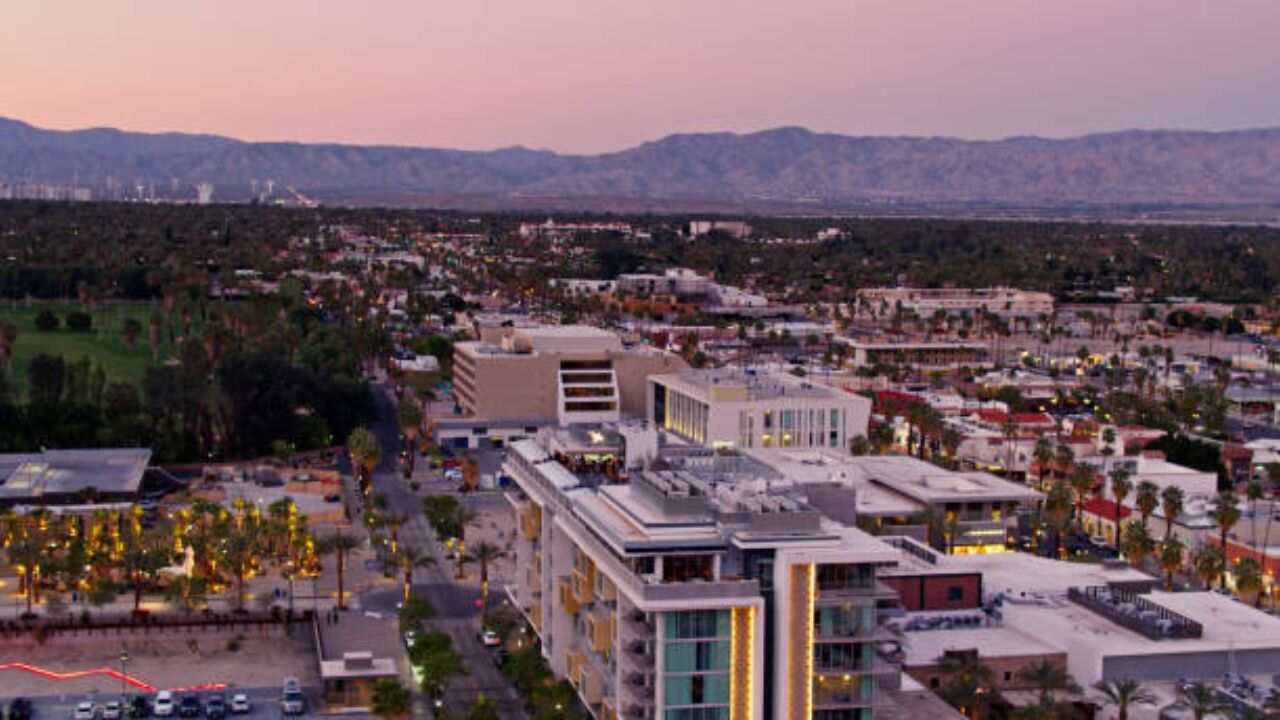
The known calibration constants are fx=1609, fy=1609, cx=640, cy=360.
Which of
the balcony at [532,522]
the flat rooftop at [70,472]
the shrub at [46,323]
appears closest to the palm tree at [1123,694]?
the balcony at [532,522]

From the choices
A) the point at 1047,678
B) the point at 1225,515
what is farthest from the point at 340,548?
the point at 1225,515

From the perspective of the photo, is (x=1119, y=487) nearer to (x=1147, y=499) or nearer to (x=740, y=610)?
(x=1147, y=499)

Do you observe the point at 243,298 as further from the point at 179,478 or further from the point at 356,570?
the point at 356,570

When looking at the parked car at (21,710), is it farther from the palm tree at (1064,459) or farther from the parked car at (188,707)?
the palm tree at (1064,459)

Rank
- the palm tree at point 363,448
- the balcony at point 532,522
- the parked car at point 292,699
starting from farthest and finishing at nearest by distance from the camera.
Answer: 1. the palm tree at point 363,448
2. the balcony at point 532,522
3. the parked car at point 292,699

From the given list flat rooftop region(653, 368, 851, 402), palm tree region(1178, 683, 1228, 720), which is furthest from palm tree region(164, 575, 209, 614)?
palm tree region(1178, 683, 1228, 720)

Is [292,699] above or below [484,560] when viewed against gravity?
below

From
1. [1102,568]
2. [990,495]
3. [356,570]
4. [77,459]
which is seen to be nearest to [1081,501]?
[990,495]
